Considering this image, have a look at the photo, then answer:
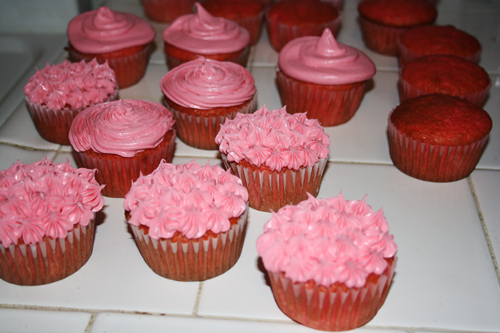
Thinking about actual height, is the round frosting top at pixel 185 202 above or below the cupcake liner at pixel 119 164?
above

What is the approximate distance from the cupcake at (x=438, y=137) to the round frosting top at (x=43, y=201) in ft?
5.76

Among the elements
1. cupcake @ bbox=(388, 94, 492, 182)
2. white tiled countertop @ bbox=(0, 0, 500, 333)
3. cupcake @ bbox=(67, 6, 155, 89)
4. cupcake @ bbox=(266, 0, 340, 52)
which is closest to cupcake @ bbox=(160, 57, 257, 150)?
white tiled countertop @ bbox=(0, 0, 500, 333)

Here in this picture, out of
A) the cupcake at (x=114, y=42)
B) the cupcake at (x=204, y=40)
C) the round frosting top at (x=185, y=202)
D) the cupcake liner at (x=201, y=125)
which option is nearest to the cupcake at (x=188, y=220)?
the round frosting top at (x=185, y=202)

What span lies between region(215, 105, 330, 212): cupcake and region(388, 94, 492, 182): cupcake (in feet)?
1.82

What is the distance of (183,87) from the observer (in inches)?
125

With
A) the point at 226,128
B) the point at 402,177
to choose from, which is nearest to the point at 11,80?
the point at 226,128

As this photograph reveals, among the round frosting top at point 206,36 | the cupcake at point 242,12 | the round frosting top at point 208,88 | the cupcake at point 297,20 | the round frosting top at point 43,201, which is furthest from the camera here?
the cupcake at point 242,12

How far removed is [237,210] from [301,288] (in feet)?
1.55

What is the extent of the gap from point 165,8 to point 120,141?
2.54 m

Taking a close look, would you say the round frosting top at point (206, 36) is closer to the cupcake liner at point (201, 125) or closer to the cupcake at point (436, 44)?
the cupcake liner at point (201, 125)

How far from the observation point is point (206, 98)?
311 cm

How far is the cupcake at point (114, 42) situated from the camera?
3.76 metres

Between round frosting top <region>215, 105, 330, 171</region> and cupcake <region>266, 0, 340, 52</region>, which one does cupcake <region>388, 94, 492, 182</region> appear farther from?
cupcake <region>266, 0, 340, 52</region>

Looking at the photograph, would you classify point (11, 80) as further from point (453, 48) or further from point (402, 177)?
point (453, 48)
